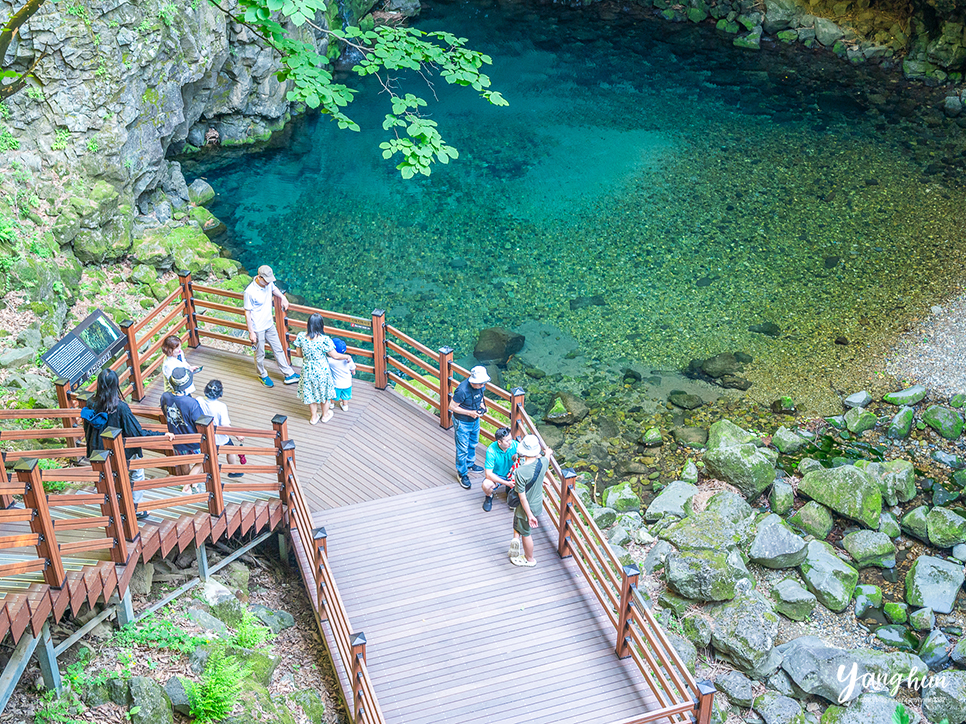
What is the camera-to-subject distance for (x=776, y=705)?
494 inches

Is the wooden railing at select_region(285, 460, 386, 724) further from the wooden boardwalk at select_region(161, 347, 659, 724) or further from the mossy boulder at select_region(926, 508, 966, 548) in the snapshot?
the mossy boulder at select_region(926, 508, 966, 548)

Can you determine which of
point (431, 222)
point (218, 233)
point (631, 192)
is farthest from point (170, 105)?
point (631, 192)

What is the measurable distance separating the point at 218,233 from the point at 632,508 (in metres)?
15.5

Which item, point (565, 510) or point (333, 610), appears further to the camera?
point (565, 510)

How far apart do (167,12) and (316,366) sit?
49.4ft

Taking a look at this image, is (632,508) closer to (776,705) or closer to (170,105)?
(776,705)

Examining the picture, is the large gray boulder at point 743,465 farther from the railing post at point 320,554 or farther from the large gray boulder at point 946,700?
the railing post at point 320,554

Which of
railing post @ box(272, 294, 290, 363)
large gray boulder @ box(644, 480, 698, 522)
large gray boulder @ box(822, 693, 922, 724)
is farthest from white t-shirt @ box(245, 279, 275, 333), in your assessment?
large gray boulder @ box(822, 693, 922, 724)

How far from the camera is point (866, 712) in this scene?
12258 millimetres

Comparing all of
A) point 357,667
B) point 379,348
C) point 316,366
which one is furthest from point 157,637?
point 379,348

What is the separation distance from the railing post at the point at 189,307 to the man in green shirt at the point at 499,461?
21.2 ft

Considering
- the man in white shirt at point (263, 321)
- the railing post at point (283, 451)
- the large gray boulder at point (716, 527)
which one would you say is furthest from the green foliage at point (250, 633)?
the large gray boulder at point (716, 527)

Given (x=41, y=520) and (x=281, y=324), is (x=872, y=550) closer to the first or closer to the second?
(x=281, y=324)

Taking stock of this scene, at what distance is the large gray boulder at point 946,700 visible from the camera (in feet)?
41.4
